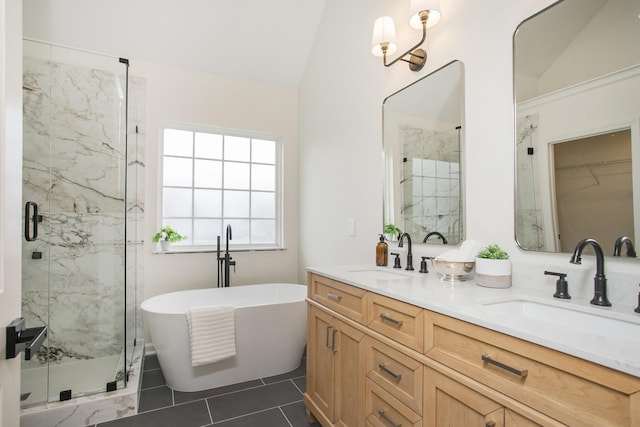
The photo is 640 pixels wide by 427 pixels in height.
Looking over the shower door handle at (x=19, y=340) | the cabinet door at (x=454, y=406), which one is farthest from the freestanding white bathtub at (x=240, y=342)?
the cabinet door at (x=454, y=406)

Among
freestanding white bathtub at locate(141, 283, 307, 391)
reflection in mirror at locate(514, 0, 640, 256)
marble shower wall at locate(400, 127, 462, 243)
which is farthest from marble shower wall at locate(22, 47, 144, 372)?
reflection in mirror at locate(514, 0, 640, 256)

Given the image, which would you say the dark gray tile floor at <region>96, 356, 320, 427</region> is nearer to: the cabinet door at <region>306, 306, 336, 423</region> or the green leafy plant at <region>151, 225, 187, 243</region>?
the cabinet door at <region>306, 306, 336, 423</region>

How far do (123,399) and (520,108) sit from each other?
8.92 feet

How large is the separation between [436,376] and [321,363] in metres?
0.90

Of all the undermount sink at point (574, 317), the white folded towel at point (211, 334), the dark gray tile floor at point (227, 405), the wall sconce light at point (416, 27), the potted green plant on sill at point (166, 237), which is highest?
the wall sconce light at point (416, 27)

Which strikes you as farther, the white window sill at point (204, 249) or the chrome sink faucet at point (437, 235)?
the white window sill at point (204, 249)

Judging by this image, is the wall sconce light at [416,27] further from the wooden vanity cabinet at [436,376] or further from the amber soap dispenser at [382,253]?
the wooden vanity cabinet at [436,376]

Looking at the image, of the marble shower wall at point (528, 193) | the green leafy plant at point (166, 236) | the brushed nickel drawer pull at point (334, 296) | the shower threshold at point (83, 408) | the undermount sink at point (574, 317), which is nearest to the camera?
the undermount sink at point (574, 317)

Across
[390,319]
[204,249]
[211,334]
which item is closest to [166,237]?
[204,249]

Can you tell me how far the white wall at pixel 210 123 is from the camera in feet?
10.2

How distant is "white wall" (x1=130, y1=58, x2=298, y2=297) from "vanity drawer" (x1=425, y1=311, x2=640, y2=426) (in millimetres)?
2714

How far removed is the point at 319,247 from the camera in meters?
3.15

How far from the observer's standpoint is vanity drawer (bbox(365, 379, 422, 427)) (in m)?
1.15

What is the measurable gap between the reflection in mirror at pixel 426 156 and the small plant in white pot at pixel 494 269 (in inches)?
11.9
